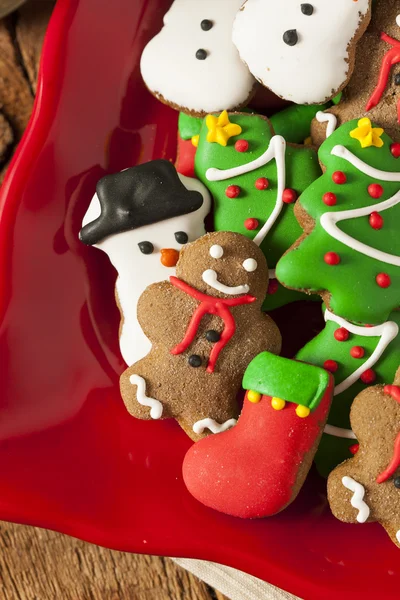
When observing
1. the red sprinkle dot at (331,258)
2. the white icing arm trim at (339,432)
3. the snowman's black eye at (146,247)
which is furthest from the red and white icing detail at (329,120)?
the white icing arm trim at (339,432)

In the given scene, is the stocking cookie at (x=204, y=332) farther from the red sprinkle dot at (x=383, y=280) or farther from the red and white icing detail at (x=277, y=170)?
the red sprinkle dot at (x=383, y=280)

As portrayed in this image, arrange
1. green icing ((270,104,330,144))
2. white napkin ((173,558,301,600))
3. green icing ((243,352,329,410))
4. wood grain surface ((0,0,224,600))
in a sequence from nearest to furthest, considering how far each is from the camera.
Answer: green icing ((243,352,329,410))
green icing ((270,104,330,144))
white napkin ((173,558,301,600))
wood grain surface ((0,0,224,600))

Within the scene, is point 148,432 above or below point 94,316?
below

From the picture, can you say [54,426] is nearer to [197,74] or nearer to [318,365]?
[318,365]

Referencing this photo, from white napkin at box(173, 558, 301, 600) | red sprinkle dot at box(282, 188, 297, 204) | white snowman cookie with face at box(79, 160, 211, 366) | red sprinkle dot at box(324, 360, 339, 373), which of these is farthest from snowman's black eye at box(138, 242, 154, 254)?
white napkin at box(173, 558, 301, 600)

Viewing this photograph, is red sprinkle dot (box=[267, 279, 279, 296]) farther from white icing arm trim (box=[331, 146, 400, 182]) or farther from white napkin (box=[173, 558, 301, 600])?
white napkin (box=[173, 558, 301, 600])

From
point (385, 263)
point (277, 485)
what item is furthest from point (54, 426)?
point (385, 263)

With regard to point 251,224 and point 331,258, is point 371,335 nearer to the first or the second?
point 331,258
